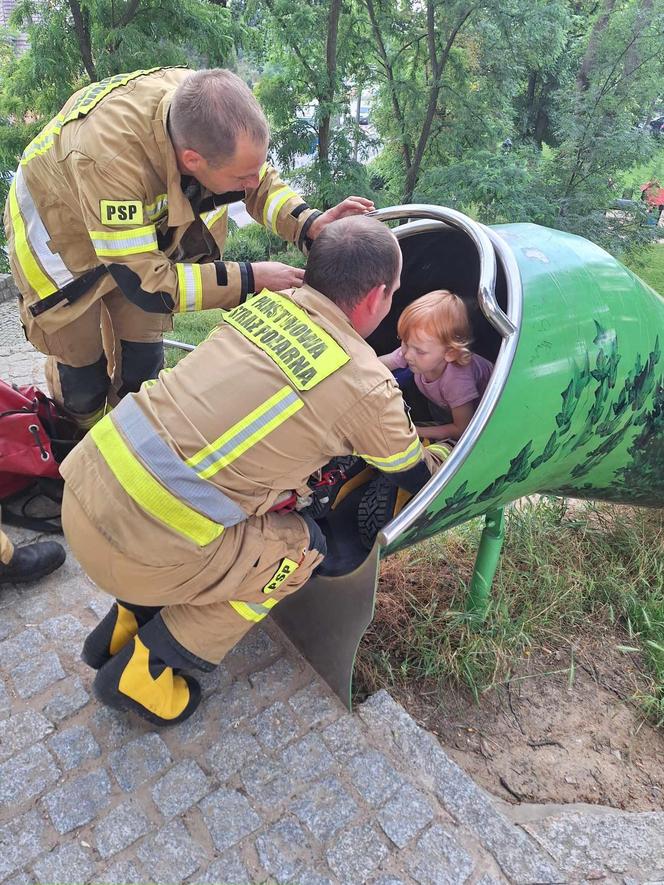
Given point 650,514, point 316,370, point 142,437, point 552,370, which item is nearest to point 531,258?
point 552,370

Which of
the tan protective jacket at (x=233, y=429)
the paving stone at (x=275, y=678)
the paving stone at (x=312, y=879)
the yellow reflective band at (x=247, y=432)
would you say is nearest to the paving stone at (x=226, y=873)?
the paving stone at (x=312, y=879)

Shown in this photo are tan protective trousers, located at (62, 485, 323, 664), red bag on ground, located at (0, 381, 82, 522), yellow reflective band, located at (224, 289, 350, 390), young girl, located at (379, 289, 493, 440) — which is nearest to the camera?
yellow reflective band, located at (224, 289, 350, 390)

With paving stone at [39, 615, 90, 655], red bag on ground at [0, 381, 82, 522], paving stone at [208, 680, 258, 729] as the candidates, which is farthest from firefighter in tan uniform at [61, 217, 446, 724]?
red bag on ground at [0, 381, 82, 522]

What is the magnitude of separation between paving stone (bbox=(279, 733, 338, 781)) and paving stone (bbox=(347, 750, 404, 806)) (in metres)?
0.07

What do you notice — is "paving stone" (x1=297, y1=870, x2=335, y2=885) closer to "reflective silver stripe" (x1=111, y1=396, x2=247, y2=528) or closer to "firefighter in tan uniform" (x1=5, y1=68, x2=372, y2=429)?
"reflective silver stripe" (x1=111, y1=396, x2=247, y2=528)

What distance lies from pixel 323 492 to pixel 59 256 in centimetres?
129

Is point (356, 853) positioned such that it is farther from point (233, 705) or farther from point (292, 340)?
point (292, 340)

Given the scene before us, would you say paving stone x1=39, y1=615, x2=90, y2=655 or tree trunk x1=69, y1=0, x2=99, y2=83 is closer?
paving stone x1=39, y1=615, x2=90, y2=655

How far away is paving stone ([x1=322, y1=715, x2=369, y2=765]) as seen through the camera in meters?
2.01

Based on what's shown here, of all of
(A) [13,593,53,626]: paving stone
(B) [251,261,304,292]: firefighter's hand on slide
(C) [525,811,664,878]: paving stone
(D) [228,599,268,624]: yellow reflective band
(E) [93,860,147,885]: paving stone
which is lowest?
(C) [525,811,664,878]: paving stone

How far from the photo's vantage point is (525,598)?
2854 mm

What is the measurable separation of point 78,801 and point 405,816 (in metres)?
0.89

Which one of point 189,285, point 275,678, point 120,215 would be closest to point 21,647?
point 275,678

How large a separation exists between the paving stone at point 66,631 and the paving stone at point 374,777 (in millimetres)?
1019
